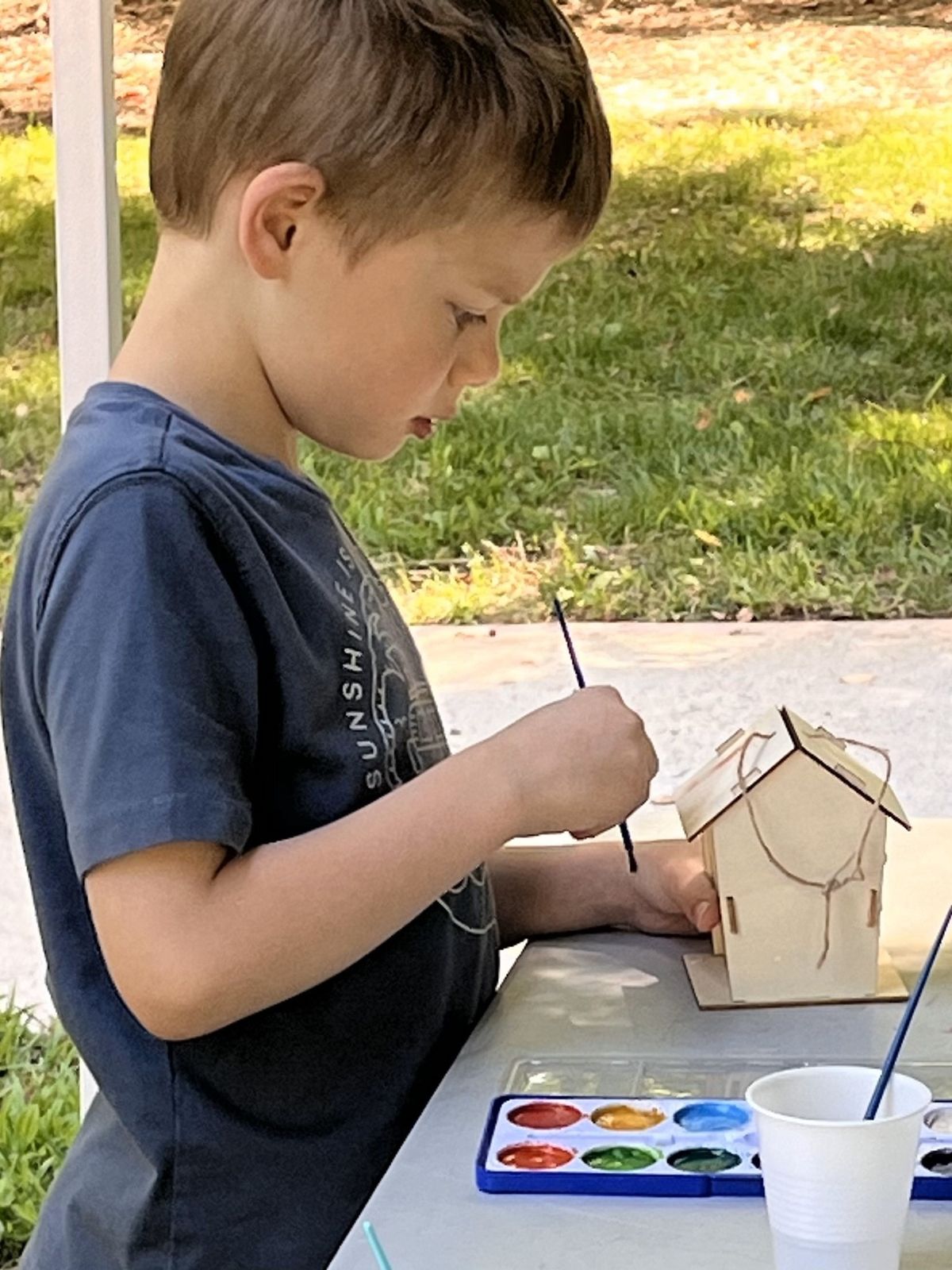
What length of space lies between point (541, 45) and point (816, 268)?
3390mm

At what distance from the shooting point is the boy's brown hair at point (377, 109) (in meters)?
1.12

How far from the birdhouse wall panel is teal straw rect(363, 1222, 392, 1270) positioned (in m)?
0.39

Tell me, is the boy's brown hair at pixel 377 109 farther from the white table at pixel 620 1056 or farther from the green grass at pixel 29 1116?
the green grass at pixel 29 1116

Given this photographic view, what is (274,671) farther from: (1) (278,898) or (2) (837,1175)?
(2) (837,1175)

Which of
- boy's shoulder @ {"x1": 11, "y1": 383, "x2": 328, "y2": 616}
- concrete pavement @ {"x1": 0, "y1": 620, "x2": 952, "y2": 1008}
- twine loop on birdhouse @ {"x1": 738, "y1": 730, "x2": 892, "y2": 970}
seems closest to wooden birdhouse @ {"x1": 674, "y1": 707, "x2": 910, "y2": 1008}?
twine loop on birdhouse @ {"x1": 738, "y1": 730, "x2": 892, "y2": 970}

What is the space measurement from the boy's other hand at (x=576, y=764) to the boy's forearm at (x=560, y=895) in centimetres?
23

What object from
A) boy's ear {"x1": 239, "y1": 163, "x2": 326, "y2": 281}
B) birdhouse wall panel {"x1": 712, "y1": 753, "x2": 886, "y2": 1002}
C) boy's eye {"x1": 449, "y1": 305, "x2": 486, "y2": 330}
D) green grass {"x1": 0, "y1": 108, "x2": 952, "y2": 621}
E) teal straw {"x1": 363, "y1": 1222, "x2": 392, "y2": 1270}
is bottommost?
green grass {"x1": 0, "y1": 108, "x2": 952, "y2": 621}

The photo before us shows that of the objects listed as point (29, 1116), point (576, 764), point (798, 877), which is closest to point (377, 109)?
point (576, 764)

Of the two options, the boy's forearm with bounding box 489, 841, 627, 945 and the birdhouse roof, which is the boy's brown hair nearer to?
the birdhouse roof

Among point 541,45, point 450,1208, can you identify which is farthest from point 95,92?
point 450,1208

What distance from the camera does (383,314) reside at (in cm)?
116

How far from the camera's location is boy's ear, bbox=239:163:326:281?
112 cm

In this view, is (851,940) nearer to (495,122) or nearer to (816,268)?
(495,122)

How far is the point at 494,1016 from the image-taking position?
1233 millimetres
